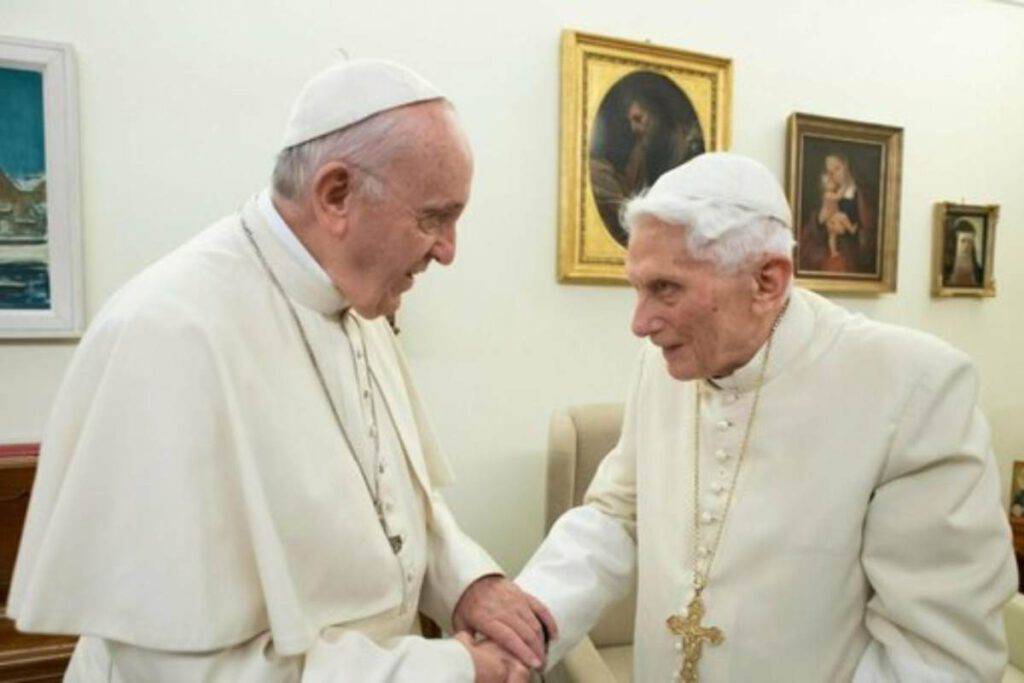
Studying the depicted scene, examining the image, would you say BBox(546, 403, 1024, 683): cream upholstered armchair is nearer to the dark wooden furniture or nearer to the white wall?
the white wall

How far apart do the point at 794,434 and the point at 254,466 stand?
1079mm

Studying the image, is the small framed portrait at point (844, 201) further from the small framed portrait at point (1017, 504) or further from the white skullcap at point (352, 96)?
the white skullcap at point (352, 96)

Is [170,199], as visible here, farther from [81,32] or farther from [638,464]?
[638,464]

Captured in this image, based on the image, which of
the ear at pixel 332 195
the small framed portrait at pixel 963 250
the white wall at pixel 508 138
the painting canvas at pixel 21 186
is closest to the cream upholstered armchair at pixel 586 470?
the white wall at pixel 508 138

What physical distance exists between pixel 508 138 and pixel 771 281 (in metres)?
1.66

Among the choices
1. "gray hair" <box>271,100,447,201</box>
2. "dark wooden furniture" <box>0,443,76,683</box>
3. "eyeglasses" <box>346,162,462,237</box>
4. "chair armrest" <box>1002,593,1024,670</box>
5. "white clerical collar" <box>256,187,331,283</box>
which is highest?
"gray hair" <box>271,100,447,201</box>

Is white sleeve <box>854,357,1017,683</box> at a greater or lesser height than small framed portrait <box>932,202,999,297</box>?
lesser

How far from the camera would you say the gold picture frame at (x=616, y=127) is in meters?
2.86

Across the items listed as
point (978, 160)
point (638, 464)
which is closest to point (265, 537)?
point (638, 464)

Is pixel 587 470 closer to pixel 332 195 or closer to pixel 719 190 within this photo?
pixel 719 190

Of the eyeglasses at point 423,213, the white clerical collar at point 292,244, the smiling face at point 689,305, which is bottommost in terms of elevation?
the smiling face at point 689,305

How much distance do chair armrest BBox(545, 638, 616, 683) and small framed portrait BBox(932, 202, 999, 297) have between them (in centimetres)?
274

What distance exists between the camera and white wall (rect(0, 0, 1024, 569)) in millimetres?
2303

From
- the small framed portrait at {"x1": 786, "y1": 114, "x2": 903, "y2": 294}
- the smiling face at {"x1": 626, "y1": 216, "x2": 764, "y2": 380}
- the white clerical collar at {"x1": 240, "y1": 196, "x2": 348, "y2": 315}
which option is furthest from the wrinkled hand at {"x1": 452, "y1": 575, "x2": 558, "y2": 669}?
the small framed portrait at {"x1": 786, "y1": 114, "x2": 903, "y2": 294}
